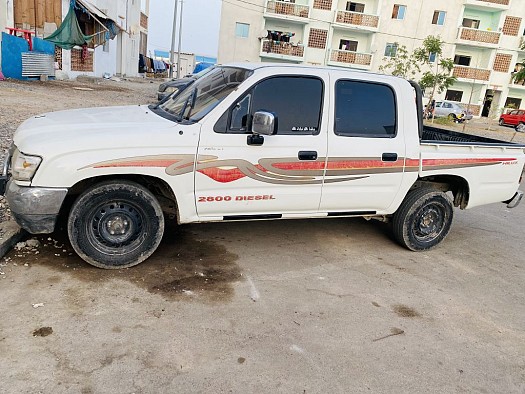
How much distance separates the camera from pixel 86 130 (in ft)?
12.4

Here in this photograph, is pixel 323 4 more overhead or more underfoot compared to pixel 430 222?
more overhead

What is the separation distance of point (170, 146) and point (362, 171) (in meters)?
2.02

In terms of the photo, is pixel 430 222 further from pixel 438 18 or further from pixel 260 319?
pixel 438 18

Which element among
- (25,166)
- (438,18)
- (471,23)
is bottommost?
(25,166)

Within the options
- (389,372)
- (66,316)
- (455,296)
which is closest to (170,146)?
(66,316)

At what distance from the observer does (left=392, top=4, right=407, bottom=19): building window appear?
3603cm

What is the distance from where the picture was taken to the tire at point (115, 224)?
3823 mm

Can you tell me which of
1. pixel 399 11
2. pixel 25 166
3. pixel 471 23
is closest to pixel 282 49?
pixel 399 11

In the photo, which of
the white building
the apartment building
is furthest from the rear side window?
the apartment building

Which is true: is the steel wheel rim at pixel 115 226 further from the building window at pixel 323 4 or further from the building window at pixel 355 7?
the building window at pixel 355 7

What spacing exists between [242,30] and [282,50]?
3508mm

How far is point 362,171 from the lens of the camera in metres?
4.68

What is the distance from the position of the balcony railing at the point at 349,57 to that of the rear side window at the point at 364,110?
3283 centimetres

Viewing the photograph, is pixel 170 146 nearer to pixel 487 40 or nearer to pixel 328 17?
pixel 328 17
